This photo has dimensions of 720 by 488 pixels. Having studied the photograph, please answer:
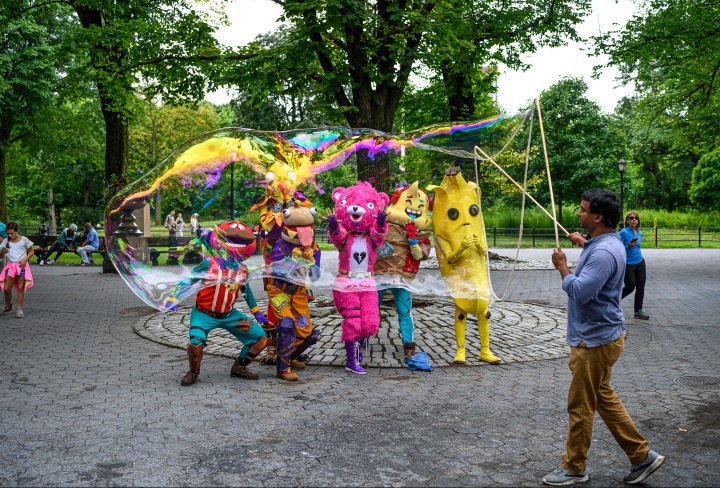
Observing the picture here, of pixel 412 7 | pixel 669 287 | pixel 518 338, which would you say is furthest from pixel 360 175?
pixel 669 287

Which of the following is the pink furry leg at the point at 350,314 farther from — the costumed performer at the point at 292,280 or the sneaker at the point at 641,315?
the sneaker at the point at 641,315

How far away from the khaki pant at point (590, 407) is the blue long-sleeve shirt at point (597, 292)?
84 millimetres

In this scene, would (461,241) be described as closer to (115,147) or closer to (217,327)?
(217,327)

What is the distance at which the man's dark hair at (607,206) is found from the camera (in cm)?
431

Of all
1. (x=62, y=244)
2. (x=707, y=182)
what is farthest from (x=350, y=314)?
(x=707, y=182)

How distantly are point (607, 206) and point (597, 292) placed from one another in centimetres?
57

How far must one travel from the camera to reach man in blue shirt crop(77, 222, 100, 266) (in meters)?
23.3

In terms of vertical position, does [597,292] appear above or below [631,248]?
above

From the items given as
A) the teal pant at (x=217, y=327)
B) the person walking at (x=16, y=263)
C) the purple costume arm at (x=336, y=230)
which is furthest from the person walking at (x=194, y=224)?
the person walking at (x=16, y=263)

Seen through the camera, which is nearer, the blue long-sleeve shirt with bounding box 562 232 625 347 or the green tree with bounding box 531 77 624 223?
the blue long-sleeve shirt with bounding box 562 232 625 347

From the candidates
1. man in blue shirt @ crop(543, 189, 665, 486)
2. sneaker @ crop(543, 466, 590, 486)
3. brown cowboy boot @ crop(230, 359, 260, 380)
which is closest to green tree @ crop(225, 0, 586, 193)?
brown cowboy boot @ crop(230, 359, 260, 380)

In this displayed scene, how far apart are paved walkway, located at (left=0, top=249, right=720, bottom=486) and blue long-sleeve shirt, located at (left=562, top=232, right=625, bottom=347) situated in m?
0.99

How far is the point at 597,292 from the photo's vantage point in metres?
4.17

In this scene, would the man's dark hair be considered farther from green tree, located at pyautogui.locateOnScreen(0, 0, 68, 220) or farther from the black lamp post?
green tree, located at pyautogui.locateOnScreen(0, 0, 68, 220)
